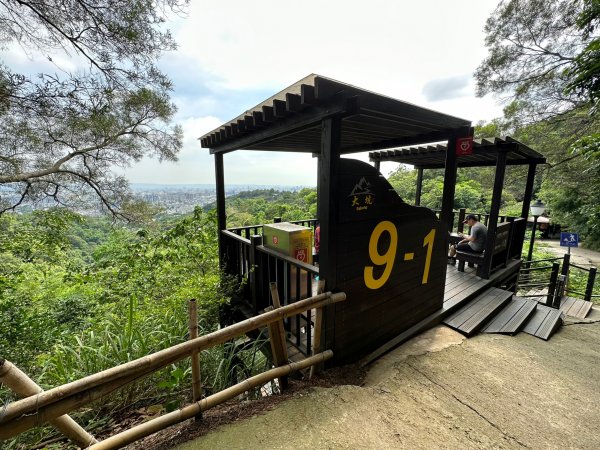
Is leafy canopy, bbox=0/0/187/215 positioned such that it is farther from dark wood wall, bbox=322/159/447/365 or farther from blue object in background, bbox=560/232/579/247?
blue object in background, bbox=560/232/579/247

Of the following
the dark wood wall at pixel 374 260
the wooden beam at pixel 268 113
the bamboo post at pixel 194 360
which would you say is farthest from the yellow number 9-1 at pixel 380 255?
the bamboo post at pixel 194 360

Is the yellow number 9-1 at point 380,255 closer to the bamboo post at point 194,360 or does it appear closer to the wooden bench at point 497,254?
the bamboo post at point 194,360

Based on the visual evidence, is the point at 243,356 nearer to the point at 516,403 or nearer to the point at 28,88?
the point at 516,403

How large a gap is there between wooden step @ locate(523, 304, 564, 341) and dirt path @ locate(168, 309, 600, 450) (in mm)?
474

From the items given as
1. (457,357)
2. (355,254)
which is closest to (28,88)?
(355,254)

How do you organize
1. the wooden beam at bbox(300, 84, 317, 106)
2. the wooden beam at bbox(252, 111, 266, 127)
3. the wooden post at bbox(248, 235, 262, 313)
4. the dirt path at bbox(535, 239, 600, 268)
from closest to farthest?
the wooden beam at bbox(300, 84, 317, 106), the wooden beam at bbox(252, 111, 266, 127), the wooden post at bbox(248, 235, 262, 313), the dirt path at bbox(535, 239, 600, 268)

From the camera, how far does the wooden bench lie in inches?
199

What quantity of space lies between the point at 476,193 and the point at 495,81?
1019 cm

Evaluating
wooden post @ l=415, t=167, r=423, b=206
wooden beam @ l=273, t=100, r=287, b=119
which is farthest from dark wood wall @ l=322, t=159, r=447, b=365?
wooden post @ l=415, t=167, r=423, b=206

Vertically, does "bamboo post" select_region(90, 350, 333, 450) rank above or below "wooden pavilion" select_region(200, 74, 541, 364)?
below

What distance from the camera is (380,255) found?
108 inches

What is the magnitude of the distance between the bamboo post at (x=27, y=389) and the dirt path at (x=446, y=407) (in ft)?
1.85

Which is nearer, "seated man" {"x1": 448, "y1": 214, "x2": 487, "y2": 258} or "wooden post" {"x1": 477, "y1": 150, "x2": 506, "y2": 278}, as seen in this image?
"wooden post" {"x1": 477, "y1": 150, "x2": 506, "y2": 278}

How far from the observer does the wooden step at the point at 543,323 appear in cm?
366
